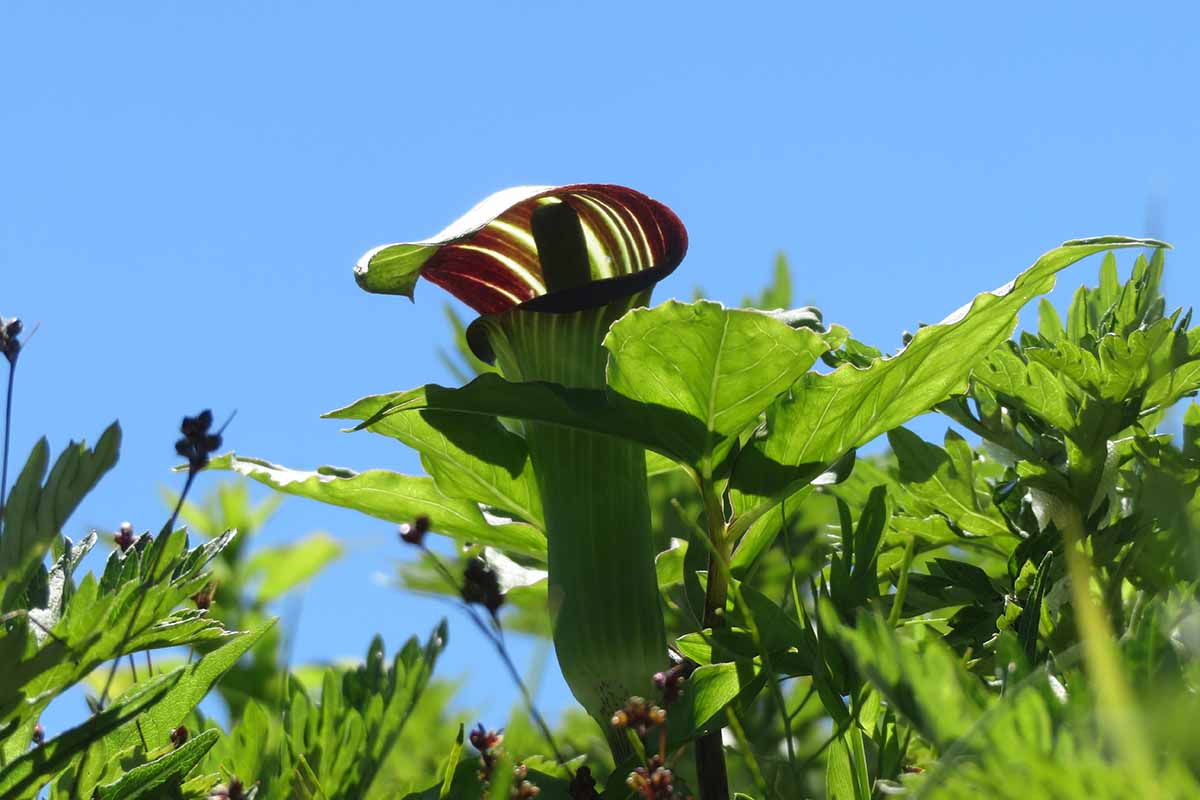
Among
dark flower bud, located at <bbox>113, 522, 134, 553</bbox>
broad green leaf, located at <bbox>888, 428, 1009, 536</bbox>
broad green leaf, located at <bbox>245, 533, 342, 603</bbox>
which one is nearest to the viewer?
dark flower bud, located at <bbox>113, 522, 134, 553</bbox>

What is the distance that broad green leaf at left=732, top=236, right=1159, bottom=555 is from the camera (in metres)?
0.83

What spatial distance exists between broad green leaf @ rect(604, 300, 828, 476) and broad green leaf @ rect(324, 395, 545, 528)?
0.47ft

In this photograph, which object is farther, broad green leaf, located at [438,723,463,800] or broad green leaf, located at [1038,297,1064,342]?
broad green leaf, located at [1038,297,1064,342]

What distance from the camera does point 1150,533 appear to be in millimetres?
914

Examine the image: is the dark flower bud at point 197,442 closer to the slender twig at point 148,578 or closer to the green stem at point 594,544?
the slender twig at point 148,578

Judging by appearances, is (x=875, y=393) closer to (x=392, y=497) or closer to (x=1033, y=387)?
(x=1033, y=387)

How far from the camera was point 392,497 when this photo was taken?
101cm

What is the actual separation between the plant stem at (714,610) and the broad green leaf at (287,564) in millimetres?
1371

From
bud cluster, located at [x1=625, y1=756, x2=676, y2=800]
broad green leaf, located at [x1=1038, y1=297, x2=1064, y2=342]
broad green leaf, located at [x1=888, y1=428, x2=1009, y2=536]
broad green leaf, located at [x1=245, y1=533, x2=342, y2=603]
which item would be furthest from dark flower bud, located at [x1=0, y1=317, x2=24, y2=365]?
broad green leaf, located at [x1=245, y1=533, x2=342, y2=603]

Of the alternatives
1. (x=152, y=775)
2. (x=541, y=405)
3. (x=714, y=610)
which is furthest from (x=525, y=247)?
(x=152, y=775)

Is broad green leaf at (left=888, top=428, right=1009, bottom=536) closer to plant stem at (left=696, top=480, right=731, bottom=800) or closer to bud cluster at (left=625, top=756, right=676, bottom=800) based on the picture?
plant stem at (left=696, top=480, right=731, bottom=800)

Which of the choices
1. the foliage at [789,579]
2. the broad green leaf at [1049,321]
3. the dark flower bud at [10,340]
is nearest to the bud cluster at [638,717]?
the foliage at [789,579]

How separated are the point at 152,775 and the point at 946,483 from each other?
2.24 feet

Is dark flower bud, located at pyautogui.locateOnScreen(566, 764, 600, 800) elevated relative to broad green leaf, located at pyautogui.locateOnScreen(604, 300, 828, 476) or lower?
lower
